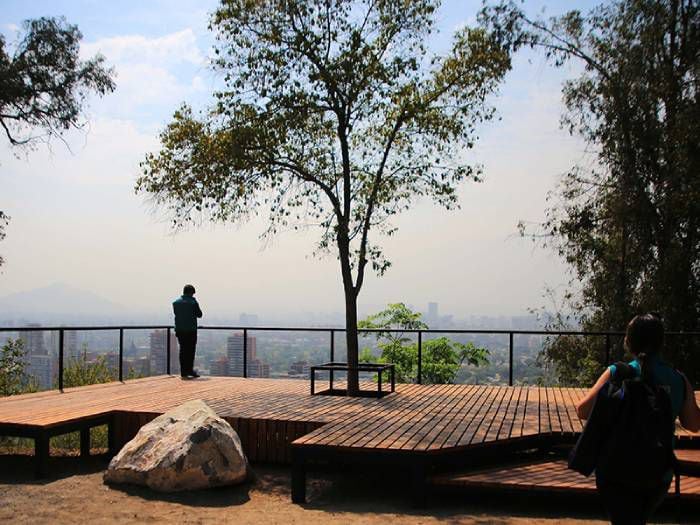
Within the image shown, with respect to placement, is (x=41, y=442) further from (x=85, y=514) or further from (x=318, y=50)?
(x=318, y=50)

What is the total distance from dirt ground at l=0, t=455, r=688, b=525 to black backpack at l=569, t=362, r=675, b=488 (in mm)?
2646

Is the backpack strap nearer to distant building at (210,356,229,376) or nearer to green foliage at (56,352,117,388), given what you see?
green foliage at (56,352,117,388)

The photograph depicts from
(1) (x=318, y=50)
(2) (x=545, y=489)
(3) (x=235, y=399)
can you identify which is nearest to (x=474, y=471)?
(2) (x=545, y=489)

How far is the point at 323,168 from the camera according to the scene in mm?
10906

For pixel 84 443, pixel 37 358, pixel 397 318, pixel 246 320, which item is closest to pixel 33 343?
pixel 37 358

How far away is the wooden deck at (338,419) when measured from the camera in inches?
254

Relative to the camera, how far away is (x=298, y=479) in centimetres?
644

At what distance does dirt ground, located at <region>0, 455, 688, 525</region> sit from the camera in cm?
582

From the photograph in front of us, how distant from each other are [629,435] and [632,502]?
0.30 m

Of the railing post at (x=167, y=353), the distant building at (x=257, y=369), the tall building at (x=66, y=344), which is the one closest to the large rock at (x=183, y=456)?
the tall building at (x=66, y=344)

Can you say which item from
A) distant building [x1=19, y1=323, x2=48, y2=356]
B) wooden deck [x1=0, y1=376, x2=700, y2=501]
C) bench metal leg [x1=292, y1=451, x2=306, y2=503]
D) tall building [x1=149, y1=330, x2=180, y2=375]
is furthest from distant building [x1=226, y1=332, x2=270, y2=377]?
bench metal leg [x1=292, y1=451, x2=306, y2=503]

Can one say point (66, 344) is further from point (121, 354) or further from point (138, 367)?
point (138, 367)

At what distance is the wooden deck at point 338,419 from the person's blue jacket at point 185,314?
151cm

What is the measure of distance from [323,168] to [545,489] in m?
6.15
